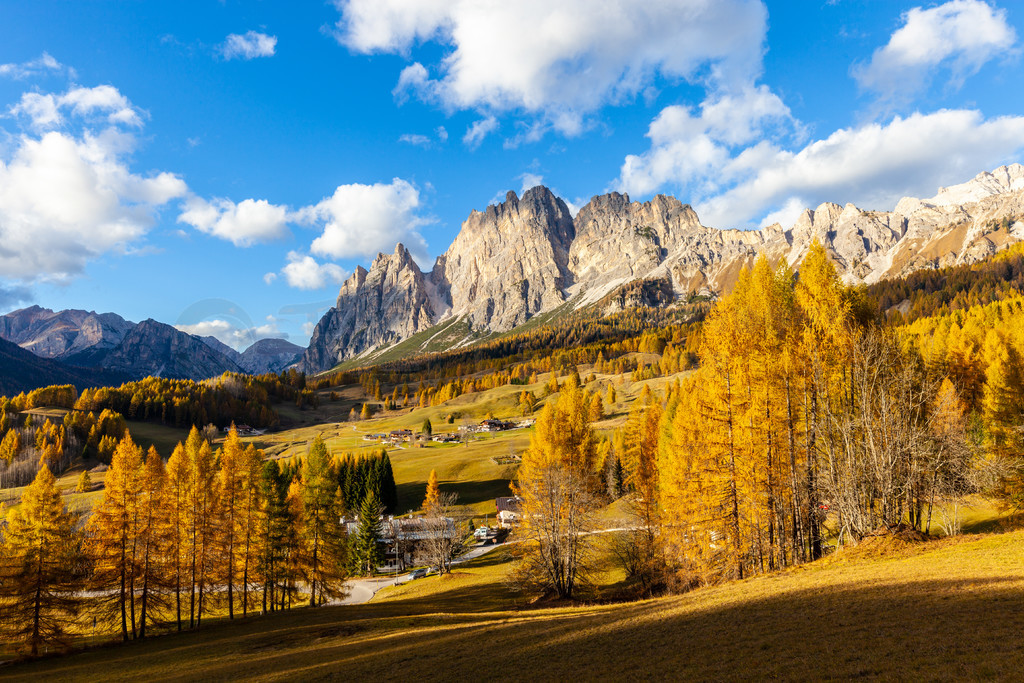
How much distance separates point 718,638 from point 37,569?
42.6m

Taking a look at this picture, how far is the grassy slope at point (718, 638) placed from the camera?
11.8 meters

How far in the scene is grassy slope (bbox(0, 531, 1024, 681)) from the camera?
1180 cm

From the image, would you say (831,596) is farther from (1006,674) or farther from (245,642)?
(245,642)

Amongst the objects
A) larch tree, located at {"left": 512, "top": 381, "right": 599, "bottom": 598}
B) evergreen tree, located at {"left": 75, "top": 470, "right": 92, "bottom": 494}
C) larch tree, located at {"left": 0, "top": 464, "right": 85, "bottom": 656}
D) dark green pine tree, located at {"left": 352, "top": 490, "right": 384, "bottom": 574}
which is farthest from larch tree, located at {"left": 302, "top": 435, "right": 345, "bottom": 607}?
evergreen tree, located at {"left": 75, "top": 470, "right": 92, "bottom": 494}

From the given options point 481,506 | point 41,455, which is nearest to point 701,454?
point 481,506

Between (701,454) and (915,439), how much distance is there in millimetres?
9822

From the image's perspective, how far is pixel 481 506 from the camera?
85500 mm

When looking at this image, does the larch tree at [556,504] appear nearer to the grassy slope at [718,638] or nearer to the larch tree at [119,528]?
the grassy slope at [718,638]

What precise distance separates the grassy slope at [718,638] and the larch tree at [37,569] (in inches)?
101

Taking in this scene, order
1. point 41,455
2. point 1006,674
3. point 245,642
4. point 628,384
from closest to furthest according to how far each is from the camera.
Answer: point 1006,674, point 245,642, point 41,455, point 628,384

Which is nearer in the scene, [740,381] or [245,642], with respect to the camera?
[740,381]

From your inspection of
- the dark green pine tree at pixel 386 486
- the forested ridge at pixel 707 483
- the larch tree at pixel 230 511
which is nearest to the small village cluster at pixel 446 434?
the dark green pine tree at pixel 386 486

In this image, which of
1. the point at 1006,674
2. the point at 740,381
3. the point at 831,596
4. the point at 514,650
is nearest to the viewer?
the point at 1006,674

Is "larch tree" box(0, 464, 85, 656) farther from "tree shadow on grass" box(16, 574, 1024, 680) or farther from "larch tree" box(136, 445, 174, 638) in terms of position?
"larch tree" box(136, 445, 174, 638)
